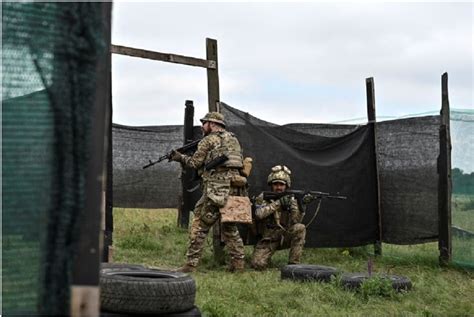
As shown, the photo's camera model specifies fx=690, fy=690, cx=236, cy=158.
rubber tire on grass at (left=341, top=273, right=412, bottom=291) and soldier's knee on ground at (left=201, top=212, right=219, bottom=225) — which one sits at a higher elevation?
soldier's knee on ground at (left=201, top=212, right=219, bottom=225)

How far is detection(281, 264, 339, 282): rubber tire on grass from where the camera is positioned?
6.60 meters

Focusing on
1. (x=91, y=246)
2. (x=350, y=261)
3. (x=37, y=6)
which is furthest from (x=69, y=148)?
(x=350, y=261)

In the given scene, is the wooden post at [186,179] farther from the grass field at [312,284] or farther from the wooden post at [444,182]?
the wooden post at [444,182]

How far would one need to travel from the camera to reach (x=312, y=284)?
6305 millimetres

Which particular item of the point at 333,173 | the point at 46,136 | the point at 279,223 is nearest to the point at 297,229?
the point at 279,223

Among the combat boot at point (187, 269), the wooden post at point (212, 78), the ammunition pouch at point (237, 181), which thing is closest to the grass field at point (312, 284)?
the combat boot at point (187, 269)

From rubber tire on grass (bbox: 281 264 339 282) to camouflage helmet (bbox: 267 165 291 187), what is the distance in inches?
61.2

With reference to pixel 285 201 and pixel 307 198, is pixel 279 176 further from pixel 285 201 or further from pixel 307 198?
pixel 307 198

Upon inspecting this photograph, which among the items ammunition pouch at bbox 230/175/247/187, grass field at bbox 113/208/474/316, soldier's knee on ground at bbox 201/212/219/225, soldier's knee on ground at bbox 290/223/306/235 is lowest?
grass field at bbox 113/208/474/316

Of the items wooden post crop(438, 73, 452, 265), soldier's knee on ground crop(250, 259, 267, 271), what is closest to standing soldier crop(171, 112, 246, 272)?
soldier's knee on ground crop(250, 259, 267, 271)

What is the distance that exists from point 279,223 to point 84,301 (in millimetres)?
6255

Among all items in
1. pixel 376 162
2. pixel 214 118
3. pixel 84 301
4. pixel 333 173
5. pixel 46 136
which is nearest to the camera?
pixel 84 301

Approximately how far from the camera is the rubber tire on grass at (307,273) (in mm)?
6598

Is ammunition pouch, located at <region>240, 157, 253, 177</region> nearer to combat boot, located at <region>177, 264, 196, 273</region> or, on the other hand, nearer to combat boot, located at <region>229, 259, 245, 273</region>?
combat boot, located at <region>229, 259, 245, 273</region>
